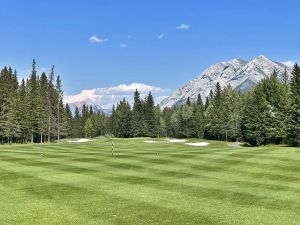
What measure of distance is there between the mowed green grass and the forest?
57976 millimetres

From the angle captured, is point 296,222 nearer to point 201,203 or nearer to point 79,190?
point 201,203

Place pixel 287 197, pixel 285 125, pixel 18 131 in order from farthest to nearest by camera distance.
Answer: pixel 18 131
pixel 285 125
pixel 287 197

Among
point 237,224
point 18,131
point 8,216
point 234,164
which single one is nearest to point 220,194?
point 237,224

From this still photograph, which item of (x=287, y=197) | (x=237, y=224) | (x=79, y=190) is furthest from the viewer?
(x=79, y=190)

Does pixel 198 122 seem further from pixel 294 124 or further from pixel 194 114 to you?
pixel 294 124

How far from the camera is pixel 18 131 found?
382 ft

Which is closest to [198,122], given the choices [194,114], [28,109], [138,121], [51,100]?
[194,114]

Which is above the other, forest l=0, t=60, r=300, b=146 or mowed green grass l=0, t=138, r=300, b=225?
forest l=0, t=60, r=300, b=146

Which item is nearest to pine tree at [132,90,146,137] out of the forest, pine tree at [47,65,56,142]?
the forest

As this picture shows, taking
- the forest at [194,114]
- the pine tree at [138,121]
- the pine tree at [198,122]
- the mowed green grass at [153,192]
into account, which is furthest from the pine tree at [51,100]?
the mowed green grass at [153,192]

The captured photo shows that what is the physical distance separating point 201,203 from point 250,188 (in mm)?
4998

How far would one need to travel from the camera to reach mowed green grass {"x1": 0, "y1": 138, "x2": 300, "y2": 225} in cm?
1447

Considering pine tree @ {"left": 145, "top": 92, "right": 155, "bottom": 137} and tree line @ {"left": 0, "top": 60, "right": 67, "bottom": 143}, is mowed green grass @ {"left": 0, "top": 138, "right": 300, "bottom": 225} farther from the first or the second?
pine tree @ {"left": 145, "top": 92, "right": 155, "bottom": 137}

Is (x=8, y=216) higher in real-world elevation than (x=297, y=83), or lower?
lower
